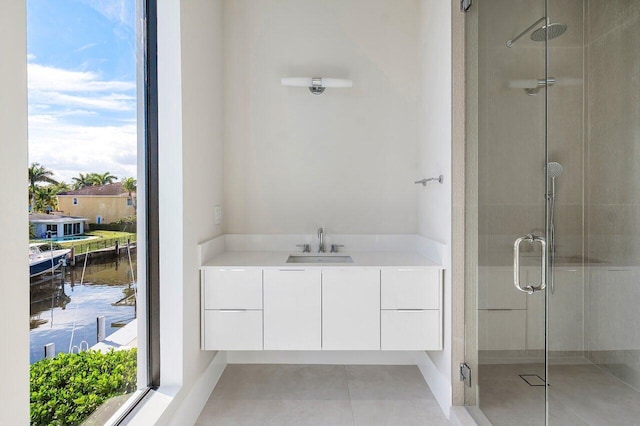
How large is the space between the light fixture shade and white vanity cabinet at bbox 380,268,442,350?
1.24 m

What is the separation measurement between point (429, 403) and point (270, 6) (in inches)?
107

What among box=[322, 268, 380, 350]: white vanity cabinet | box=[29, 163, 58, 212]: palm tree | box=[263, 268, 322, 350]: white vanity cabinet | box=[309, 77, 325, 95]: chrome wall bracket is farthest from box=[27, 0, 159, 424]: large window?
box=[309, 77, 325, 95]: chrome wall bracket

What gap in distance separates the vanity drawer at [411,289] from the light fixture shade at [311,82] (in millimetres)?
1238

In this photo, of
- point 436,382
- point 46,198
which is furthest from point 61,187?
point 436,382

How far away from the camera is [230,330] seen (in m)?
2.20

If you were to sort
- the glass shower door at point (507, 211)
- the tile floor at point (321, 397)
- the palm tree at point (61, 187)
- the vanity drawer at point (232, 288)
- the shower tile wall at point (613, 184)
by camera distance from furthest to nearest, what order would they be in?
the vanity drawer at point (232, 288) → the tile floor at point (321, 397) → the glass shower door at point (507, 211) → the palm tree at point (61, 187) → the shower tile wall at point (613, 184)

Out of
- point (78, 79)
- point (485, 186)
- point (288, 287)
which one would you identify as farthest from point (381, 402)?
point (78, 79)

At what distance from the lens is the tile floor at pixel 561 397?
1.12 meters

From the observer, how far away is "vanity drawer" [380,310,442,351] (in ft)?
7.14

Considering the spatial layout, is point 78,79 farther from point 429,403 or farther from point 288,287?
point 429,403

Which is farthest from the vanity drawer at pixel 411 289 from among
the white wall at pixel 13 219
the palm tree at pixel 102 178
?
the white wall at pixel 13 219

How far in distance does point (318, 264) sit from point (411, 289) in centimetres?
52

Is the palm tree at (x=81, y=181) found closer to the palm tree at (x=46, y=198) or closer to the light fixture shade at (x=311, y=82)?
the palm tree at (x=46, y=198)

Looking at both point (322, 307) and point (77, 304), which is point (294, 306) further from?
point (77, 304)
